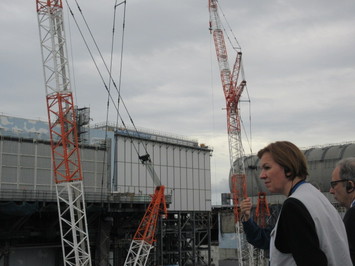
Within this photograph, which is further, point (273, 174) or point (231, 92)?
point (231, 92)

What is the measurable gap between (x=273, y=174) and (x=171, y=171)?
64.0 meters

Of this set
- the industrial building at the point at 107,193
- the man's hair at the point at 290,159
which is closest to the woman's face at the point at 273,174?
the man's hair at the point at 290,159

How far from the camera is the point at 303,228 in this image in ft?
11.0

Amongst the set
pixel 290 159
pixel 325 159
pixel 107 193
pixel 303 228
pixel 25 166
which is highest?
pixel 325 159

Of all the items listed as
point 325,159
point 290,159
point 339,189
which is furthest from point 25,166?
point 325,159

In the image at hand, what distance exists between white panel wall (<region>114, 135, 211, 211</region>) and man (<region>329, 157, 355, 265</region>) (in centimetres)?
5508

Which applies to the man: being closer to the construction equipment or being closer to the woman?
the woman

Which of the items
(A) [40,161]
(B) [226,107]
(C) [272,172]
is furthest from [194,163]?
(C) [272,172]

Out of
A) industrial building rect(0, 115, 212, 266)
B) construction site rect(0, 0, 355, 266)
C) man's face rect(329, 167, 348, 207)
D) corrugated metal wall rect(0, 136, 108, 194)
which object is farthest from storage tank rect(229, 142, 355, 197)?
man's face rect(329, 167, 348, 207)

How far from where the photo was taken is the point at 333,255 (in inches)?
137

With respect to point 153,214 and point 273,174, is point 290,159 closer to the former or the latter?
point 273,174

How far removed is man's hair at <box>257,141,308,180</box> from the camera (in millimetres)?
3852

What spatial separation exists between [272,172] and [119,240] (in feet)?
183

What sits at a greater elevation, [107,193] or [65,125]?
[65,125]
